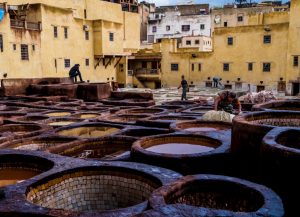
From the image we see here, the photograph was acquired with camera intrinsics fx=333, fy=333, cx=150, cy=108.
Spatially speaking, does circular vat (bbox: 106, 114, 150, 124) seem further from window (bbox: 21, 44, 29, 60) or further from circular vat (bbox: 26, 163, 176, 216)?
window (bbox: 21, 44, 29, 60)

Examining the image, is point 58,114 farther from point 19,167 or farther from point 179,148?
point 179,148

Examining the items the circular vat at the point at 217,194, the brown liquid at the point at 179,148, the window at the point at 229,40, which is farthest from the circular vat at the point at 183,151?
the window at the point at 229,40

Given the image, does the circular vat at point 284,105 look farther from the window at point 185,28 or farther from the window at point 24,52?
the window at point 185,28

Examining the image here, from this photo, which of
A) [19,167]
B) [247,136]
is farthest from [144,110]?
[247,136]

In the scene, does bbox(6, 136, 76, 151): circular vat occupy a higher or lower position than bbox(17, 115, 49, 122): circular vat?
lower

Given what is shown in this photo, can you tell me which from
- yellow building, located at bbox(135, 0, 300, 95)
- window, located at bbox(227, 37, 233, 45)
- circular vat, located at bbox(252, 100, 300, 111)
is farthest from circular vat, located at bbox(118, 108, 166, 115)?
window, located at bbox(227, 37, 233, 45)

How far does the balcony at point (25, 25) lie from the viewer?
27953mm

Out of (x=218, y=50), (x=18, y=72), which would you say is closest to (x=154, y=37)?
(x=218, y=50)

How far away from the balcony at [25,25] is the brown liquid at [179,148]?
23.9 metres

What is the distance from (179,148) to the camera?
8.10 metres

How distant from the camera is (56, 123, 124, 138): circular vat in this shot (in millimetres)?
10677

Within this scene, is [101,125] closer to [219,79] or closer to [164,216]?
[164,216]

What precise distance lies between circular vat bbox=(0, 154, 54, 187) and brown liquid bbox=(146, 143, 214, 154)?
2446 mm

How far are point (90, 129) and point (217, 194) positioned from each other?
280 inches
